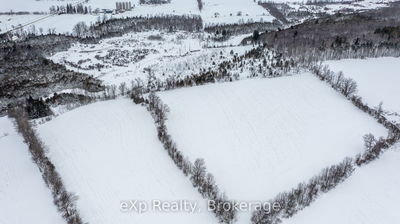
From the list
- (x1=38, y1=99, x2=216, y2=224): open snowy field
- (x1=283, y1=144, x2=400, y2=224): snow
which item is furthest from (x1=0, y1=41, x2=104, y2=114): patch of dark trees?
(x1=283, y1=144, x2=400, y2=224): snow

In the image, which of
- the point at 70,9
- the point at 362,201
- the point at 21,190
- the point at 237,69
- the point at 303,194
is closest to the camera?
the point at 303,194

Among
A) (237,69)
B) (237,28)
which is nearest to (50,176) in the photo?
(237,69)

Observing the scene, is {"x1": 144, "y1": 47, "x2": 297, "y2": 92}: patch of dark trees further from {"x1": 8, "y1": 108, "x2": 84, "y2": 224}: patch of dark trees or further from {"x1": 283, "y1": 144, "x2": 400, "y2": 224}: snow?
{"x1": 283, "y1": 144, "x2": 400, "y2": 224}: snow

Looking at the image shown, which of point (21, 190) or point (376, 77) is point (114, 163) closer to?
point (21, 190)

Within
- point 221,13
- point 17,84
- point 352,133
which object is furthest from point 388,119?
point 221,13

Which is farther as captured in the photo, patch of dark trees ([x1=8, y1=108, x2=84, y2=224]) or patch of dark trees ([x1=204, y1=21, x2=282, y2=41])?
patch of dark trees ([x1=204, y1=21, x2=282, y2=41])

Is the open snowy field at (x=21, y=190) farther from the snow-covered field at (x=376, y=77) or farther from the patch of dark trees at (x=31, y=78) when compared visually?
the snow-covered field at (x=376, y=77)
